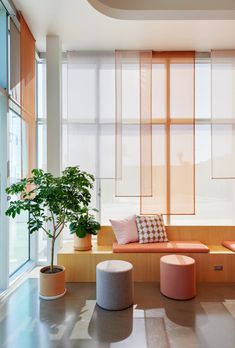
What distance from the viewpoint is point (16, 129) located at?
3533mm

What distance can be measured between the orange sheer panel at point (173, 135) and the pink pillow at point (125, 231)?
407mm

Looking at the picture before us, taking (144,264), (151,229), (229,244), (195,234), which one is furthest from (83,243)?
(229,244)

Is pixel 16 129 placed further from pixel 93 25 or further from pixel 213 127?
pixel 213 127

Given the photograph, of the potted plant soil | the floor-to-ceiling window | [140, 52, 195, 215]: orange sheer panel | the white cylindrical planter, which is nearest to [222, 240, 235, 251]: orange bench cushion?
[140, 52, 195, 215]: orange sheer panel

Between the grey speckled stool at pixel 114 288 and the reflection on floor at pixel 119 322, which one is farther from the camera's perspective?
the grey speckled stool at pixel 114 288

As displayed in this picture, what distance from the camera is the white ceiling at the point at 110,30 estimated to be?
3275mm

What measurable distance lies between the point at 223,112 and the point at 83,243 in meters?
3.08

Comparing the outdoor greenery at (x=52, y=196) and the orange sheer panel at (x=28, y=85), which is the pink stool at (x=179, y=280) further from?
the orange sheer panel at (x=28, y=85)

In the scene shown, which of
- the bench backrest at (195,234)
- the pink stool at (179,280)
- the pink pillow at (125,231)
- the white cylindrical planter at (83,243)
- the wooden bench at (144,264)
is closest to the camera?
the pink stool at (179,280)

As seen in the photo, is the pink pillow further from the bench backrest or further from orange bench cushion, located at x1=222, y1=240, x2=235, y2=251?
orange bench cushion, located at x1=222, y1=240, x2=235, y2=251

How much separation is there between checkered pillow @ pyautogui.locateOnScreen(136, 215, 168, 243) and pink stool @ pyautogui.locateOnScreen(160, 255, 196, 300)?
774 mm

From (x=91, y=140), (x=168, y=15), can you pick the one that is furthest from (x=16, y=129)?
(x=168, y=15)

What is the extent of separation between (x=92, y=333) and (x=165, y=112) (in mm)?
3317

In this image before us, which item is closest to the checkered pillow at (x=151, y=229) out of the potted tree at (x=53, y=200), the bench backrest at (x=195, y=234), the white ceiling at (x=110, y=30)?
the bench backrest at (x=195, y=234)
